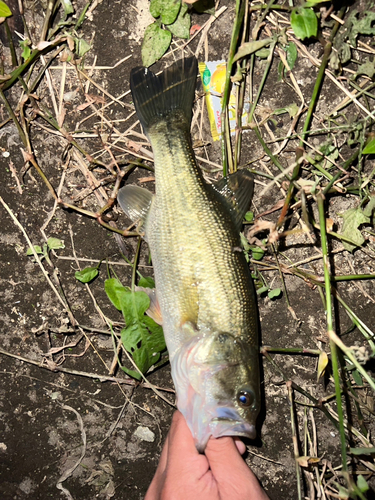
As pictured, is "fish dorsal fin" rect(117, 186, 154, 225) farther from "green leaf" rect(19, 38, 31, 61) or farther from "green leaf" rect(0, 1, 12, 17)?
"green leaf" rect(0, 1, 12, 17)

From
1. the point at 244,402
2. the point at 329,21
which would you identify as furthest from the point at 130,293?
the point at 329,21

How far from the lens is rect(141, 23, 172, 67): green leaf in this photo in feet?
8.98

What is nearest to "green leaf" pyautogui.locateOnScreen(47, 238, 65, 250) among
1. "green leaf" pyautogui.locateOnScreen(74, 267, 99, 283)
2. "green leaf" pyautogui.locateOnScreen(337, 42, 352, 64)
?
"green leaf" pyautogui.locateOnScreen(74, 267, 99, 283)

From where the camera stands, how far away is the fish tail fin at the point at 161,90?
262cm

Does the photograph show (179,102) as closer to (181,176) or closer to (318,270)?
(181,176)

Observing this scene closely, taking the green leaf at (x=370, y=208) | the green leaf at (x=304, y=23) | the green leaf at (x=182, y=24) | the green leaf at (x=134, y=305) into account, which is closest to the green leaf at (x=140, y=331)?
the green leaf at (x=134, y=305)

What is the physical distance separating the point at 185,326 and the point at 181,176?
2.99 ft

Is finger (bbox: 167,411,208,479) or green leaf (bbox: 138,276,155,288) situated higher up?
green leaf (bbox: 138,276,155,288)

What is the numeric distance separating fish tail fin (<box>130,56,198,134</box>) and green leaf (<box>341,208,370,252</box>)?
127 centimetres

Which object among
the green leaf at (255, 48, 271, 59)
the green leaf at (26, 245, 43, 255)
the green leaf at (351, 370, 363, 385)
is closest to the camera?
the green leaf at (351, 370, 363, 385)

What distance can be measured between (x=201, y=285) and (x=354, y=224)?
119 centimetres

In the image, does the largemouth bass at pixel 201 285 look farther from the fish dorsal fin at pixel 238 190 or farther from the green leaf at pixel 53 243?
the green leaf at pixel 53 243

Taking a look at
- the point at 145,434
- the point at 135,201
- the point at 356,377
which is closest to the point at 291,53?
the point at 135,201

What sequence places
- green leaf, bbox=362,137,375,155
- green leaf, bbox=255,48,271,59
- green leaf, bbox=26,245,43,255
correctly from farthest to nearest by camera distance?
green leaf, bbox=26,245,43,255 < green leaf, bbox=255,48,271,59 < green leaf, bbox=362,137,375,155
